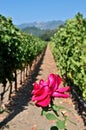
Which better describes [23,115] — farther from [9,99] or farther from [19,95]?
[19,95]

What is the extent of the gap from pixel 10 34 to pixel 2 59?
60.9 inches

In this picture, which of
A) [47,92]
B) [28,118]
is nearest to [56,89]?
[47,92]

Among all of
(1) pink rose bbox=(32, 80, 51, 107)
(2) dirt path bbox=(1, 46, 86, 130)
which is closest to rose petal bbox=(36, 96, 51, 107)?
(1) pink rose bbox=(32, 80, 51, 107)

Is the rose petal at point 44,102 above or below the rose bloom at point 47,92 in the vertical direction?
below

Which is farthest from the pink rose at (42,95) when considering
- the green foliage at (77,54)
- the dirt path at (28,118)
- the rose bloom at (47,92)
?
the dirt path at (28,118)

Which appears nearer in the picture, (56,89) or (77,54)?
(56,89)

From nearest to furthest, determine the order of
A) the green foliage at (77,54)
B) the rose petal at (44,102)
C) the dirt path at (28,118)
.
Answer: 1. the rose petal at (44,102)
2. the green foliage at (77,54)
3. the dirt path at (28,118)

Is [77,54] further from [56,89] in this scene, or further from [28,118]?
[56,89]

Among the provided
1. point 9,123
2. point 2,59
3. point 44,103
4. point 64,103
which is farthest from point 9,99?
point 44,103

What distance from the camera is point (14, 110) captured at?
1152cm

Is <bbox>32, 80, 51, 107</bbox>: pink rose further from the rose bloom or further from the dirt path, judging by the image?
the dirt path

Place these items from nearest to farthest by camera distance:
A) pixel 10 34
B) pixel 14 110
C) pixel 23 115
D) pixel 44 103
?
pixel 44 103, pixel 23 115, pixel 14 110, pixel 10 34

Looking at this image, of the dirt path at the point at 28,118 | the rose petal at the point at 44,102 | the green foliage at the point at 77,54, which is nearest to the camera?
the rose petal at the point at 44,102

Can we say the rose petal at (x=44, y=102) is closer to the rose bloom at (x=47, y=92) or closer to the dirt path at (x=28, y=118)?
the rose bloom at (x=47, y=92)
